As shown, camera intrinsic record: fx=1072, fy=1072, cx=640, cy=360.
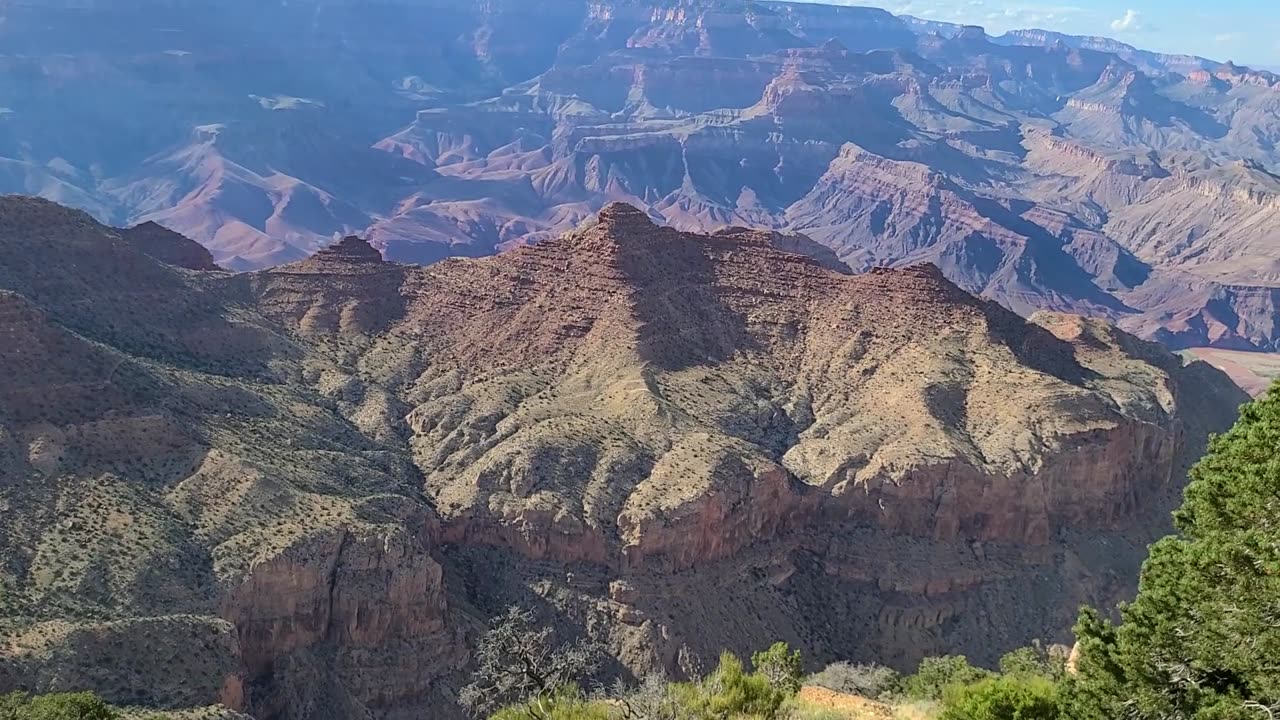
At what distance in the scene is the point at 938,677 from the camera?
5462cm

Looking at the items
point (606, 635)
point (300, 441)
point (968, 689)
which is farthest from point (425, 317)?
point (968, 689)

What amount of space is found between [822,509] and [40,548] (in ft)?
158

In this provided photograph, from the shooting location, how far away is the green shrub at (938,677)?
50875mm

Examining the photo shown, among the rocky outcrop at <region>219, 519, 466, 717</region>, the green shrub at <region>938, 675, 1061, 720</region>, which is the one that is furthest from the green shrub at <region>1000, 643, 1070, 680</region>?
the rocky outcrop at <region>219, 519, 466, 717</region>

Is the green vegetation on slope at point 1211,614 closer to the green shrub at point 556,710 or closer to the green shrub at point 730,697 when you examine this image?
the green shrub at point 730,697

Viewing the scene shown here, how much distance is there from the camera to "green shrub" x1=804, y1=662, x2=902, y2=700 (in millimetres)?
54938

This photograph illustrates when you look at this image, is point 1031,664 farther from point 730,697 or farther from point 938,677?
point 730,697

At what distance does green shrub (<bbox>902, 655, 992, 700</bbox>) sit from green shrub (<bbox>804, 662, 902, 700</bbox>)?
0.98 meters

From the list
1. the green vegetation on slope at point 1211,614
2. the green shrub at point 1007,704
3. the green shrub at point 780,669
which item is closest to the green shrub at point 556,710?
the green shrub at point 780,669

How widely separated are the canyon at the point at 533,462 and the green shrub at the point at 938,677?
13232 millimetres

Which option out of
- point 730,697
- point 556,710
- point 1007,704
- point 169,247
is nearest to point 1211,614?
point 1007,704

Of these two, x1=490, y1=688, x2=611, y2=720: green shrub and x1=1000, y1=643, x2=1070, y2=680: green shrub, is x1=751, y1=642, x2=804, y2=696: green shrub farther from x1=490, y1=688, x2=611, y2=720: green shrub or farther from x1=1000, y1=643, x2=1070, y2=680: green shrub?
x1=1000, y1=643, x2=1070, y2=680: green shrub

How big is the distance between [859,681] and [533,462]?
1000 inches

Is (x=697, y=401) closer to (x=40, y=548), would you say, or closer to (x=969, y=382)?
(x=969, y=382)
